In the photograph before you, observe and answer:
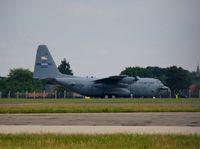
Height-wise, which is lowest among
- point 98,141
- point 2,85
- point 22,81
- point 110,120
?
point 98,141

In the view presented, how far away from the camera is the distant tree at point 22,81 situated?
141375 mm

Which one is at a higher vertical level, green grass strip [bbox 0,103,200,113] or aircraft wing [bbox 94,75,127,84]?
aircraft wing [bbox 94,75,127,84]

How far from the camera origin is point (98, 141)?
12.4 meters

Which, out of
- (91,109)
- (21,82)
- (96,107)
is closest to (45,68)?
(96,107)

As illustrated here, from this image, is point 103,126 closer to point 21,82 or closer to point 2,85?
point 2,85

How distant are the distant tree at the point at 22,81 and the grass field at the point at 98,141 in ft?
416

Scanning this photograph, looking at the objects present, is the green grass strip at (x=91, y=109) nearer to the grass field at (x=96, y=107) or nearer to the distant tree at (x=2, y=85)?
the grass field at (x=96, y=107)

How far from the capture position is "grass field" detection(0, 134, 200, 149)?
1145cm

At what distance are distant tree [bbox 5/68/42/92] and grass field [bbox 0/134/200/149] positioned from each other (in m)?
127

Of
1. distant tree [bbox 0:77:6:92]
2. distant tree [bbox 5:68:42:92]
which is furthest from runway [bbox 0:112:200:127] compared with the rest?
distant tree [bbox 5:68:42:92]

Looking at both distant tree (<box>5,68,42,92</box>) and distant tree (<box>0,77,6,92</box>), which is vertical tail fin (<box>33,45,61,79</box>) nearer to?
distant tree (<box>0,77,6,92</box>)

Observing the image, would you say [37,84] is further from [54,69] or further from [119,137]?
[119,137]

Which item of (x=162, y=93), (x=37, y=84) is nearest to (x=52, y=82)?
(x=162, y=93)

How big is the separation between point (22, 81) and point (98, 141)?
142 metres
